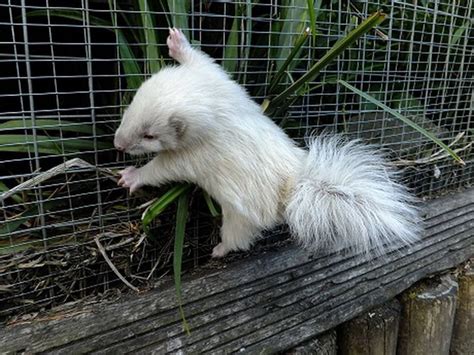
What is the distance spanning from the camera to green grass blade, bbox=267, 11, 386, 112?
78cm

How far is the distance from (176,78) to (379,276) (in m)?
0.82

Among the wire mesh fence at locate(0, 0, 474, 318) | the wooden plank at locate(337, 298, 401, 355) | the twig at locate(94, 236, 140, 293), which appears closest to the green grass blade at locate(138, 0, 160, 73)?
the wire mesh fence at locate(0, 0, 474, 318)

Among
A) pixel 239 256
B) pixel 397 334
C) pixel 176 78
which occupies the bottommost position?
pixel 397 334

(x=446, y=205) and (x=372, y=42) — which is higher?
(x=372, y=42)

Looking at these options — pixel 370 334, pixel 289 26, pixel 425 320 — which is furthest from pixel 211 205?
pixel 425 320

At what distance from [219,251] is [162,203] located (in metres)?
0.22

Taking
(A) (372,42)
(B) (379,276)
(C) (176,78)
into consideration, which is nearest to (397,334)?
(B) (379,276)

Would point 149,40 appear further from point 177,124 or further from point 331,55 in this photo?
point 331,55

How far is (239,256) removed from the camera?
1.14 meters

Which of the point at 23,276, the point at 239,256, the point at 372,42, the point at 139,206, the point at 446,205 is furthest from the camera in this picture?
the point at 446,205

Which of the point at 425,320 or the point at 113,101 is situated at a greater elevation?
the point at 113,101

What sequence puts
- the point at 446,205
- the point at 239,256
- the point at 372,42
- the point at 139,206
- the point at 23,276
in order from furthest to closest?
the point at 446,205, the point at 372,42, the point at 239,256, the point at 139,206, the point at 23,276

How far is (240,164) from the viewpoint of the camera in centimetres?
94

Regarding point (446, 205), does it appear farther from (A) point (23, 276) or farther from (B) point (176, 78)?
(A) point (23, 276)
